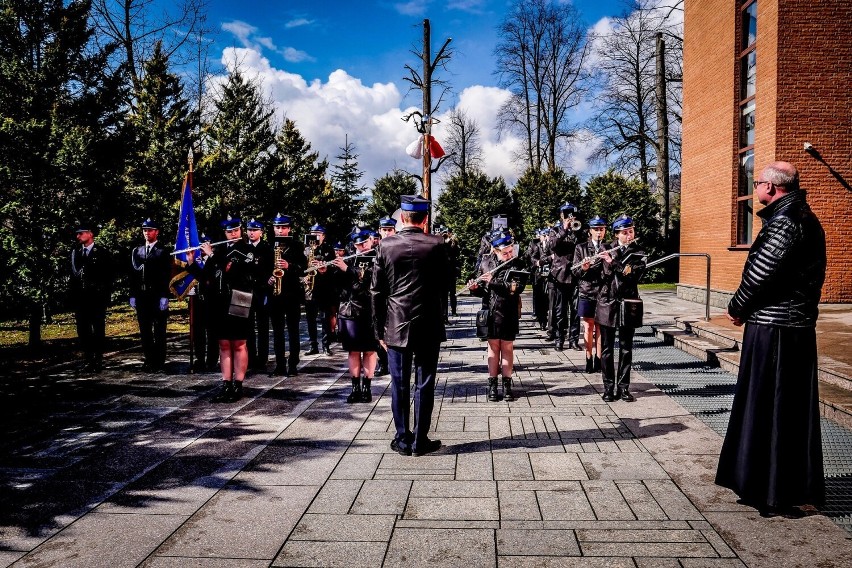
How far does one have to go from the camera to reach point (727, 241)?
599 inches

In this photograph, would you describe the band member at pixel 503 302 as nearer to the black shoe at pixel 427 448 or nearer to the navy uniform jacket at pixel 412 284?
the navy uniform jacket at pixel 412 284

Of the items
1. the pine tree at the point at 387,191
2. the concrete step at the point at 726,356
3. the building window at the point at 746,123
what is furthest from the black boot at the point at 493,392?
the pine tree at the point at 387,191

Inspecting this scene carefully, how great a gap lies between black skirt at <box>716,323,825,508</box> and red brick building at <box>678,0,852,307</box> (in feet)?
32.3

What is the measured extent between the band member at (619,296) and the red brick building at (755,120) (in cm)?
731

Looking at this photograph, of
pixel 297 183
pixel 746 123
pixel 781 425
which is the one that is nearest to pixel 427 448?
pixel 781 425

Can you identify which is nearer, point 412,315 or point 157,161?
point 412,315

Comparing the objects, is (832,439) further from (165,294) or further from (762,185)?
(165,294)

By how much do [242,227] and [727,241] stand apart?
12124 millimetres

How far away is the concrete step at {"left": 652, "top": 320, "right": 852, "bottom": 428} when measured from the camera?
20.0ft

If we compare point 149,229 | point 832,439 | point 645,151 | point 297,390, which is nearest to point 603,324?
point 832,439

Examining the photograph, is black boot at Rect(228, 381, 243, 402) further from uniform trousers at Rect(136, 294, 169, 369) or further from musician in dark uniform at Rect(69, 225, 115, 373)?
musician in dark uniform at Rect(69, 225, 115, 373)

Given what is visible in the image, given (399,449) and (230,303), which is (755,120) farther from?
(399,449)

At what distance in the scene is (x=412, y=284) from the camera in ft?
17.5

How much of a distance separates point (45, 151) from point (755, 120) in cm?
1444
